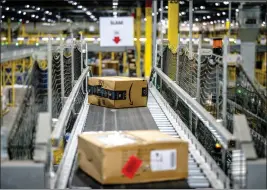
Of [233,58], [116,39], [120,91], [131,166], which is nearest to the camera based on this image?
[131,166]

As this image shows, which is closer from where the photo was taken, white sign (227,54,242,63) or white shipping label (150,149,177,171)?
white shipping label (150,149,177,171)

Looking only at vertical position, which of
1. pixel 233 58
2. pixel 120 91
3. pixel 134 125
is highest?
pixel 233 58

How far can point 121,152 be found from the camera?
13.4 ft

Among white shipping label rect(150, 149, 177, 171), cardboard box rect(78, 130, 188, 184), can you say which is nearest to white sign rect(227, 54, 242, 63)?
cardboard box rect(78, 130, 188, 184)

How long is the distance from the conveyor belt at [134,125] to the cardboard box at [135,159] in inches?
3.0

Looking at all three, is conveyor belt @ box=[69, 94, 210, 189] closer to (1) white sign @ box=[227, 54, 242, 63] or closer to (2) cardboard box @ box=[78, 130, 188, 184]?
(2) cardboard box @ box=[78, 130, 188, 184]

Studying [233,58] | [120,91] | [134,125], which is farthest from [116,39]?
[233,58]

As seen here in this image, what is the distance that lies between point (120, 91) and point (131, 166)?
3312 millimetres

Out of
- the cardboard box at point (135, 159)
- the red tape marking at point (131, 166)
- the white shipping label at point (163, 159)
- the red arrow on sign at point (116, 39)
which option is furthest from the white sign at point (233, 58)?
the red arrow on sign at point (116, 39)

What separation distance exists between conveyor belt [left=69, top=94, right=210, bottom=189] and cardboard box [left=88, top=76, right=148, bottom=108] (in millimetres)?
126

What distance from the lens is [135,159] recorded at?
4.14 meters

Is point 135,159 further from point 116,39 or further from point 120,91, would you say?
point 116,39

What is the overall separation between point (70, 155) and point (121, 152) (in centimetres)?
111

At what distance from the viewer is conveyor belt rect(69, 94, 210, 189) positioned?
423 cm
